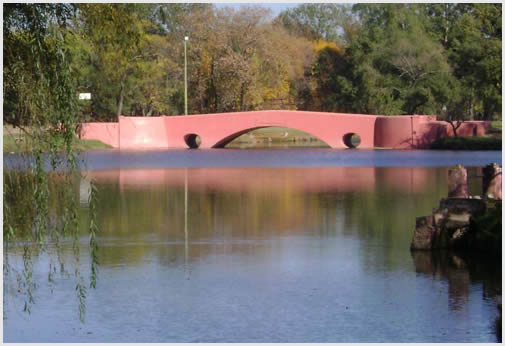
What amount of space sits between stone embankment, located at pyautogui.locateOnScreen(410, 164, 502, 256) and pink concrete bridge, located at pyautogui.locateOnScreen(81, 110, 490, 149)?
34.0 meters

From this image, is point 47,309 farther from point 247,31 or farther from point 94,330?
point 247,31

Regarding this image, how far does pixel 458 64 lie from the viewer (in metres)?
53.8

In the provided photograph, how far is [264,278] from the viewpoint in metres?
11.9

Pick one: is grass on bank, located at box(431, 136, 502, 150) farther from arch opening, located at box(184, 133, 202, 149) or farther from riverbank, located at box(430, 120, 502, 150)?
arch opening, located at box(184, 133, 202, 149)

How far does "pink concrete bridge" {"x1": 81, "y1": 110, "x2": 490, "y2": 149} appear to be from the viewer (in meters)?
47.1

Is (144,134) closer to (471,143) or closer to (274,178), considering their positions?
(471,143)

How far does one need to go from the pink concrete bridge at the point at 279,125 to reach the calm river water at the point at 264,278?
24.6m

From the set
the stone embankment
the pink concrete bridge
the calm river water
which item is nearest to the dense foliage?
the pink concrete bridge

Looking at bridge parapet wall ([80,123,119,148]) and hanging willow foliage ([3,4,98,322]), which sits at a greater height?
bridge parapet wall ([80,123,119,148])

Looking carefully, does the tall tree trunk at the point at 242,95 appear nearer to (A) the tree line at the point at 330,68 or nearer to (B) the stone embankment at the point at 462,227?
(A) the tree line at the point at 330,68

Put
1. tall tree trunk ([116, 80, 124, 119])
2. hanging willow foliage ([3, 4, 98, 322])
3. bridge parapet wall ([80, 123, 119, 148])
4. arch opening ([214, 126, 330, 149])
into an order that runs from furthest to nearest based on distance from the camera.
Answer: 1. arch opening ([214, 126, 330, 149])
2. tall tree trunk ([116, 80, 124, 119])
3. bridge parapet wall ([80, 123, 119, 148])
4. hanging willow foliage ([3, 4, 98, 322])

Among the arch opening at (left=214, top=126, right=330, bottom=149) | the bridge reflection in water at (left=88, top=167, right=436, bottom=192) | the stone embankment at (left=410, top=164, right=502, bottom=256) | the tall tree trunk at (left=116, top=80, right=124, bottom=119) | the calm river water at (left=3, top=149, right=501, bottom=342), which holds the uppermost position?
the tall tree trunk at (left=116, top=80, right=124, bottom=119)

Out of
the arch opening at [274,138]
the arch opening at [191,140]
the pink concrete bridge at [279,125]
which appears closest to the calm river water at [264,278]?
the pink concrete bridge at [279,125]

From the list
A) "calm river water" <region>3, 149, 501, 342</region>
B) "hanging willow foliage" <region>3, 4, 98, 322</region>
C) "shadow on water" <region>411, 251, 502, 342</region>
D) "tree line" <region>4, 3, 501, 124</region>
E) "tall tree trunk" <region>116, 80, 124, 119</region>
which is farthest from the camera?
"tree line" <region>4, 3, 501, 124</region>
